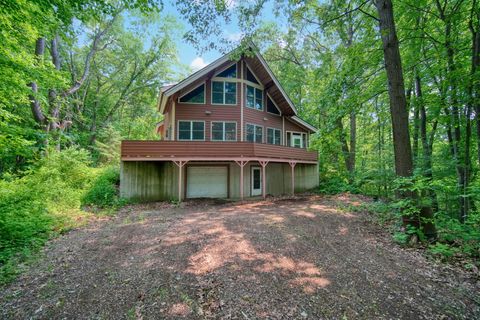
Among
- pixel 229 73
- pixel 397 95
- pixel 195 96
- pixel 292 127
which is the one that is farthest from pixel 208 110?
pixel 397 95

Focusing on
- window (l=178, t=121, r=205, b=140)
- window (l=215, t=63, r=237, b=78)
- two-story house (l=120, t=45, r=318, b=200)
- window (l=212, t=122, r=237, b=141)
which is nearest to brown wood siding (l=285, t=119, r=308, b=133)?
two-story house (l=120, t=45, r=318, b=200)

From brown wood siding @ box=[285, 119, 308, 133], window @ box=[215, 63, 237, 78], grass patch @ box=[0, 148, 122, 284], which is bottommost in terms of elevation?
grass patch @ box=[0, 148, 122, 284]

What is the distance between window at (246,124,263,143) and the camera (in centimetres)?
1386

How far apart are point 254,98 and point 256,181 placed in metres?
5.37

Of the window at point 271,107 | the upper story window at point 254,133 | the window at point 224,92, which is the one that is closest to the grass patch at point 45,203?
the window at point 224,92

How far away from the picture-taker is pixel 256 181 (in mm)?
13859

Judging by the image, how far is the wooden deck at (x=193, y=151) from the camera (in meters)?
10.4

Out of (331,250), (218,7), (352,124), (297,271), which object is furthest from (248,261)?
(352,124)

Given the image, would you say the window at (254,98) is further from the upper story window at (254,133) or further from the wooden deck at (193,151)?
the wooden deck at (193,151)

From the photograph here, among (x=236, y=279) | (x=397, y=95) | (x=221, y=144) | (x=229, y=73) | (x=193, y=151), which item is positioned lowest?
(x=236, y=279)

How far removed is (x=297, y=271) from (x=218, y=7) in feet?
23.6

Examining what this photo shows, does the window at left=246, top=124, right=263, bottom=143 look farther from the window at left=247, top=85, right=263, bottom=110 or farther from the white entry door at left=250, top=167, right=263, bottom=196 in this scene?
the white entry door at left=250, top=167, right=263, bottom=196

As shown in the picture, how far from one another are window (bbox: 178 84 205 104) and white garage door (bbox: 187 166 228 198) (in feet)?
12.9

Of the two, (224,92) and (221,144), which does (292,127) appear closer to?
(224,92)
